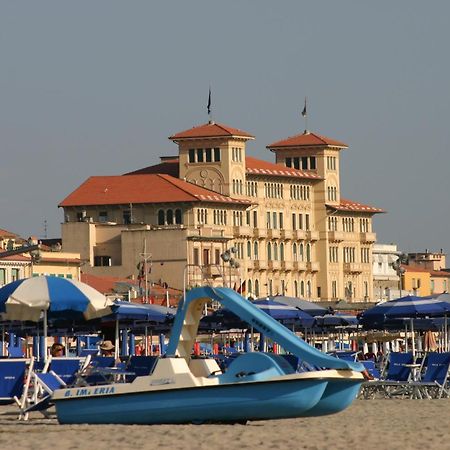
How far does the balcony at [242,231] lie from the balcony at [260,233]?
2.25 feet

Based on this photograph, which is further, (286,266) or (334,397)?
(286,266)

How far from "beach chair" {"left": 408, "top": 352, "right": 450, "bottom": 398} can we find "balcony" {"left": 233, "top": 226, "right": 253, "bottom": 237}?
121 m

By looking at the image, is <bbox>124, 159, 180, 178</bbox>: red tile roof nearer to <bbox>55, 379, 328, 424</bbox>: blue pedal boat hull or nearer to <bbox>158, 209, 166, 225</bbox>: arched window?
<bbox>158, 209, 166, 225</bbox>: arched window

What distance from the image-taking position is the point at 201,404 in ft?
75.3

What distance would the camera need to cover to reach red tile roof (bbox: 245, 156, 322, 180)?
157750mm

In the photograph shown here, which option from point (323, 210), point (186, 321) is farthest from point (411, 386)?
point (323, 210)

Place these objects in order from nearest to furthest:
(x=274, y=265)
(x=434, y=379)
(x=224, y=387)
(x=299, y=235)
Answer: (x=224, y=387)
(x=434, y=379)
(x=274, y=265)
(x=299, y=235)

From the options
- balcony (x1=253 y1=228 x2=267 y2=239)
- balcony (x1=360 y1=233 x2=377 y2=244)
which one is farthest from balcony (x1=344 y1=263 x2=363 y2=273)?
balcony (x1=253 y1=228 x2=267 y2=239)

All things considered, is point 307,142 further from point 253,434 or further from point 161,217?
point 253,434

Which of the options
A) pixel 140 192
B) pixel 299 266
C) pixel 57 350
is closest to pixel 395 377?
pixel 57 350

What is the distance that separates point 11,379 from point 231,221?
128 meters

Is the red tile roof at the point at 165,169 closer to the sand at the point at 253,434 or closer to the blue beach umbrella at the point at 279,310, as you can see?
the blue beach umbrella at the point at 279,310

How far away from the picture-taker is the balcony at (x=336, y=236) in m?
166

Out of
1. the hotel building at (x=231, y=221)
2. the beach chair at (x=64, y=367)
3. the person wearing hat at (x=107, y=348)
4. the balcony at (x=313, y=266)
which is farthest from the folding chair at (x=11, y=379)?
the balcony at (x=313, y=266)
